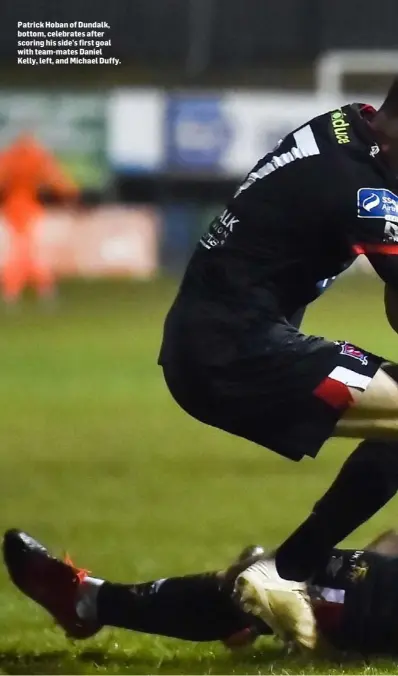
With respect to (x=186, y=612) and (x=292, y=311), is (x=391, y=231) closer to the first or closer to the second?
(x=292, y=311)

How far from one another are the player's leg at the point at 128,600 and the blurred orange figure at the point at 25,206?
947 cm

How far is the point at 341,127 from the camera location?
2.70 meters

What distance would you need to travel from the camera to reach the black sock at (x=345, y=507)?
282cm

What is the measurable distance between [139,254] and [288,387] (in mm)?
11033

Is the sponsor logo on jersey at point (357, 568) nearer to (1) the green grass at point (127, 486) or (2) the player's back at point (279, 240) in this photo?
(1) the green grass at point (127, 486)

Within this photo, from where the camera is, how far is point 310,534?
2.86 meters

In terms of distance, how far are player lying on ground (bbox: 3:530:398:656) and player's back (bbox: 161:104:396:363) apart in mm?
544

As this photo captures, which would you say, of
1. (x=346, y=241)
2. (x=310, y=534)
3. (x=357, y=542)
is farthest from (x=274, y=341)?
(x=357, y=542)

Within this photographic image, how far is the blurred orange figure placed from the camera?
12273mm

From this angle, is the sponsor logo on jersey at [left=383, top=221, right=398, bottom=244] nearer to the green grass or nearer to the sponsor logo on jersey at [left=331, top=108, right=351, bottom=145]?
the sponsor logo on jersey at [left=331, top=108, right=351, bottom=145]

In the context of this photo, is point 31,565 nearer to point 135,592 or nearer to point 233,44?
point 135,592

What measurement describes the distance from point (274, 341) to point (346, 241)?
0.26 m

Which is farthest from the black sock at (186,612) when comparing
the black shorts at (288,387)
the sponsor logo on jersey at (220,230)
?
the sponsor logo on jersey at (220,230)

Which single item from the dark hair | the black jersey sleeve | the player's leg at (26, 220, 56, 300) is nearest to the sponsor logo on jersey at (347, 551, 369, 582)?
the black jersey sleeve
